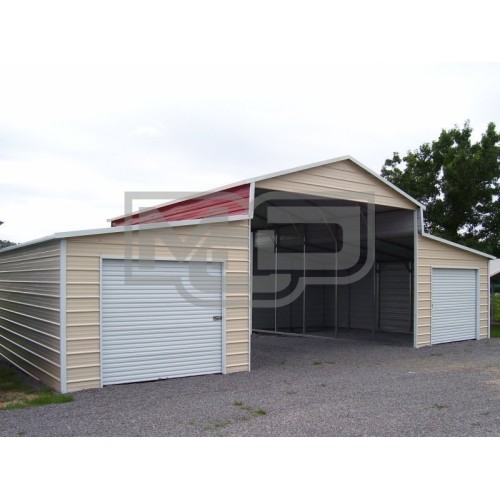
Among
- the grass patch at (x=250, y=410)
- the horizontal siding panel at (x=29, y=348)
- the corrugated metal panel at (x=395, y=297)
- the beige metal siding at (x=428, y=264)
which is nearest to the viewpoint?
the grass patch at (x=250, y=410)

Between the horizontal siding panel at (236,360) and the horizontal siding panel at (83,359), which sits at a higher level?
the horizontal siding panel at (83,359)

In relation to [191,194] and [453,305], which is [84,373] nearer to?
[191,194]

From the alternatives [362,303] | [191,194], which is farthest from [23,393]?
[362,303]

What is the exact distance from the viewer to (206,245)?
8875 millimetres

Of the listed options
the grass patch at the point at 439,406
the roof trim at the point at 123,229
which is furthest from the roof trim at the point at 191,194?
the grass patch at the point at 439,406

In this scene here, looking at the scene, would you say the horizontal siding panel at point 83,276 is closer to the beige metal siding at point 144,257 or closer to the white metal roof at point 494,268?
the beige metal siding at point 144,257

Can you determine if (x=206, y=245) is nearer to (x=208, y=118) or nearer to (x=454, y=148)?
A: (x=208, y=118)

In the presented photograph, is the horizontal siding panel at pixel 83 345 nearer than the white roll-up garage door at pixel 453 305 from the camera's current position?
Yes

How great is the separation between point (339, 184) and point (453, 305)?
5584 millimetres

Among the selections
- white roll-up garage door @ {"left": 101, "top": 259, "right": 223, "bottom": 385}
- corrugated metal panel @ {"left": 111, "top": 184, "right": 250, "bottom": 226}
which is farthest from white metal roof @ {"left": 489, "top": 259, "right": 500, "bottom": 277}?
white roll-up garage door @ {"left": 101, "top": 259, "right": 223, "bottom": 385}

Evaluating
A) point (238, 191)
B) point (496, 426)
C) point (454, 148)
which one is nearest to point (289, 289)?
point (238, 191)

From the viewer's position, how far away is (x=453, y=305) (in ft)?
45.1

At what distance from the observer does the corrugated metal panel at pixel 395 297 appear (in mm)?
16844

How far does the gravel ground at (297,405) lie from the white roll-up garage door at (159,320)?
0.30 metres
